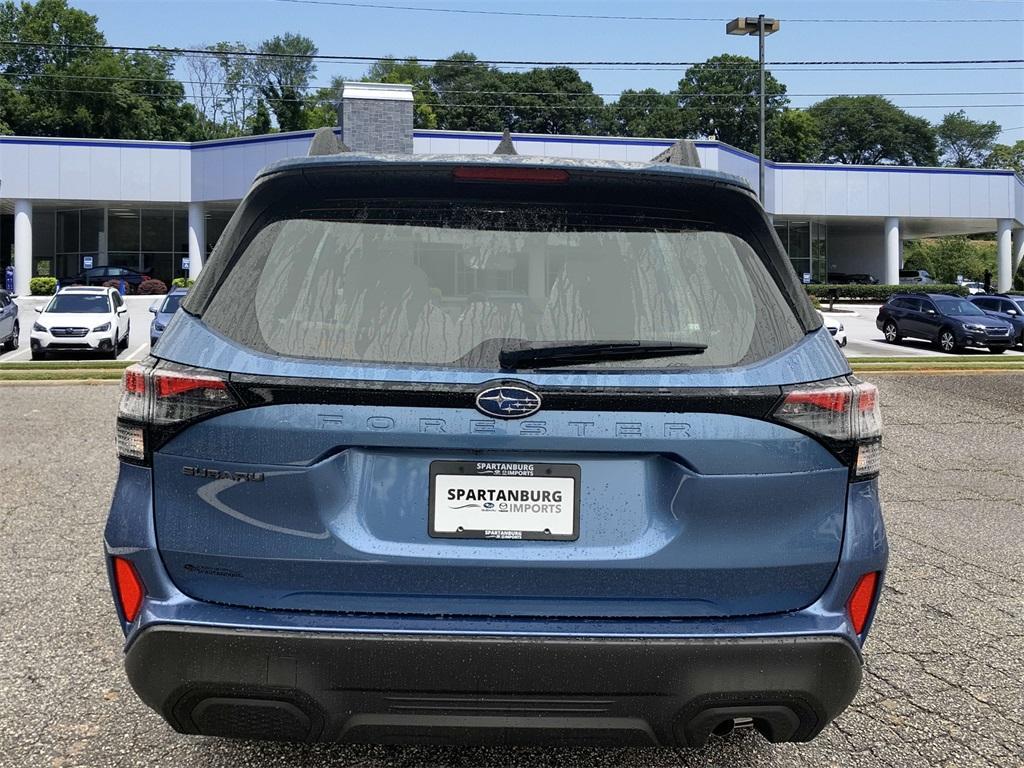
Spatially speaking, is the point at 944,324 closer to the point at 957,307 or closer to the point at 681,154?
the point at 957,307

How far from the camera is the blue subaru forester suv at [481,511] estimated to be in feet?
7.24

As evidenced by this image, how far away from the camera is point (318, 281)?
234cm

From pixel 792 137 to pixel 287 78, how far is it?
55.2 metres

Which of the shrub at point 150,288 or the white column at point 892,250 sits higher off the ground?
the white column at point 892,250

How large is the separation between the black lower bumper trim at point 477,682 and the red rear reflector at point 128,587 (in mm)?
108

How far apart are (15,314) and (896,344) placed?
24.6 m

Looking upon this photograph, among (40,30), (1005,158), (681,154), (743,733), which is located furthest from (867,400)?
(1005,158)

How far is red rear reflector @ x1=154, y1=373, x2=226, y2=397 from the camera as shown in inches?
88.6

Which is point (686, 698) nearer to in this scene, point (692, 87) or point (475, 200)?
point (475, 200)

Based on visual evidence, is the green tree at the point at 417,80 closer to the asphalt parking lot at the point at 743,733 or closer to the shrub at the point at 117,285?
the shrub at the point at 117,285

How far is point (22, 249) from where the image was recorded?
42969 mm

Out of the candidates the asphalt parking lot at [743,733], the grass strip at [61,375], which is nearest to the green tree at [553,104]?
the grass strip at [61,375]

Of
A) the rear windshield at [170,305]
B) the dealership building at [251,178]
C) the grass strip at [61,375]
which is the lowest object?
the grass strip at [61,375]

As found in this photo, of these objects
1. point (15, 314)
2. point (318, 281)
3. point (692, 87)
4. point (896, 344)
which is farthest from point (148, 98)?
point (318, 281)
